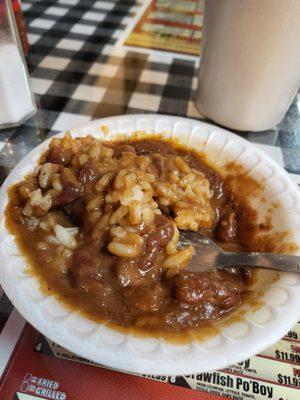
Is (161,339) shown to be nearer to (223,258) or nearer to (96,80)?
(223,258)

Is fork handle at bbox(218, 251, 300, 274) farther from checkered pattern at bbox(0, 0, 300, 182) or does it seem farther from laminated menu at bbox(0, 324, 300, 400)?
checkered pattern at bbox(0, 0, 300, 182)

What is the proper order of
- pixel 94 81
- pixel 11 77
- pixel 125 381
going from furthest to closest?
pixel 94 81 → pixel 11 77 → pixel 125 381

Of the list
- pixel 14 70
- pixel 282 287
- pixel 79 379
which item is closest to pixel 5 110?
pixel 14 70

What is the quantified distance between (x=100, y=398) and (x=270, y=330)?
1.70ft

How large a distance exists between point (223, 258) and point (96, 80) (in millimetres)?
1690

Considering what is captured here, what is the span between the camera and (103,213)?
119 centimetres

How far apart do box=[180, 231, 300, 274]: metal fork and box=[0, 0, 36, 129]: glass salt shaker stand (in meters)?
1.23

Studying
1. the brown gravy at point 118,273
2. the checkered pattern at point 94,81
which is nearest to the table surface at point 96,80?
the checkered pattern at point 94,81

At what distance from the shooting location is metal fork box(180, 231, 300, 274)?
1.15 meters

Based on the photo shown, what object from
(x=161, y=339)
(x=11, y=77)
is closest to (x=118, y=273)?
(x=161, y=339)

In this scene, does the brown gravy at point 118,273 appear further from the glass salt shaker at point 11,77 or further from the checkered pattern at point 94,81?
the glass salt shaker at point 11,77

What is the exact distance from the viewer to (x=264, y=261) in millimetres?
1183

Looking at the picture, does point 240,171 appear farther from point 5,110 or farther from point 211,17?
point 5,110

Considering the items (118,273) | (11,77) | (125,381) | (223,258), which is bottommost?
(125,381)
